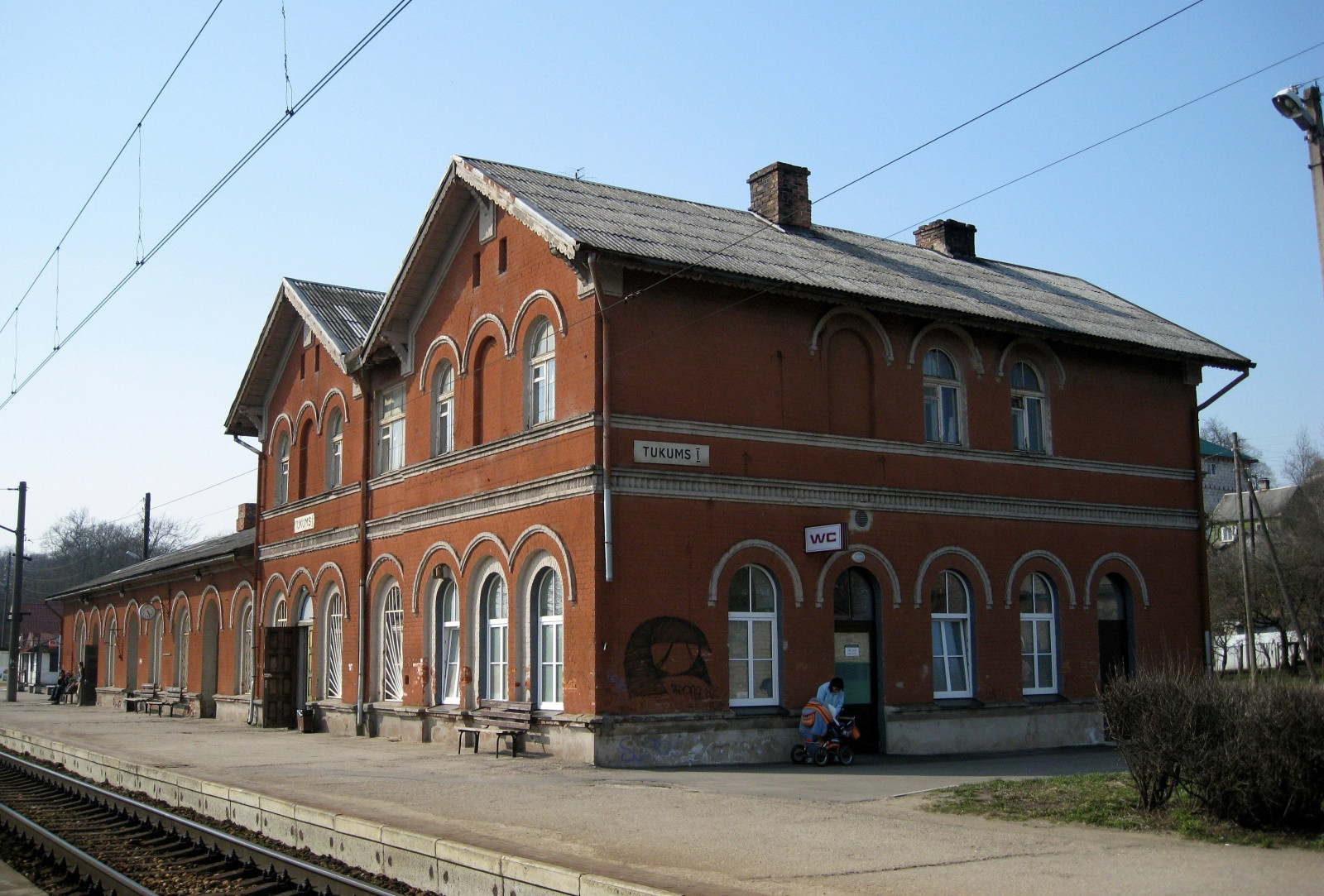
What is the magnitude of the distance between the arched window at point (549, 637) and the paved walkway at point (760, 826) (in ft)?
3.69

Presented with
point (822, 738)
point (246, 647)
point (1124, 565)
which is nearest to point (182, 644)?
point (246, 647)

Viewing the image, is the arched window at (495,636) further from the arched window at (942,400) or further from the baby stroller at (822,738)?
the arched window at (942,400)

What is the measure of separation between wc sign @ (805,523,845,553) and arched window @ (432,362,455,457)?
6.62 metres

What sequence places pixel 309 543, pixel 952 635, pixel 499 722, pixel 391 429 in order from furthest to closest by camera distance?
pixel 309 543 < pixel 391 429 < pixel 952 635 < pixel 499 722

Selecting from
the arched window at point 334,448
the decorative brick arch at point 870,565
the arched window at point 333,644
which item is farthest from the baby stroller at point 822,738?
the arched window at point 334,448

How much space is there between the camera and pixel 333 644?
25.5 meters

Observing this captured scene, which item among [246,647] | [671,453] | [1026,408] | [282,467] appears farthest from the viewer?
[246,647]

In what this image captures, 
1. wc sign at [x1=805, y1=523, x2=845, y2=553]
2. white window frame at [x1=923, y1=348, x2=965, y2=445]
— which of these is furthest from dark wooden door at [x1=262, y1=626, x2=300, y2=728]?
white window frame at [x1=923, y1=348, x2=965, y2=445]

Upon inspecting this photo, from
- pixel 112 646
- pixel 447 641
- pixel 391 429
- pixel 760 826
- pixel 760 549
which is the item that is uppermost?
pixel 391 429

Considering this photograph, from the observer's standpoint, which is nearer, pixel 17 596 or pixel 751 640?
pixel 751 640

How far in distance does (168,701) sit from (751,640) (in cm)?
2213

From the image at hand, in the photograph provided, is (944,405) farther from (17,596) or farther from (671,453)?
(17,596)

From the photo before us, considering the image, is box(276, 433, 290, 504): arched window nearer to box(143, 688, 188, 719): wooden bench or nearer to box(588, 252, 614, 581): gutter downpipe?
box(143, 688, 188, 719): wooden bench

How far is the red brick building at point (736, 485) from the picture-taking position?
16953 millimetres
